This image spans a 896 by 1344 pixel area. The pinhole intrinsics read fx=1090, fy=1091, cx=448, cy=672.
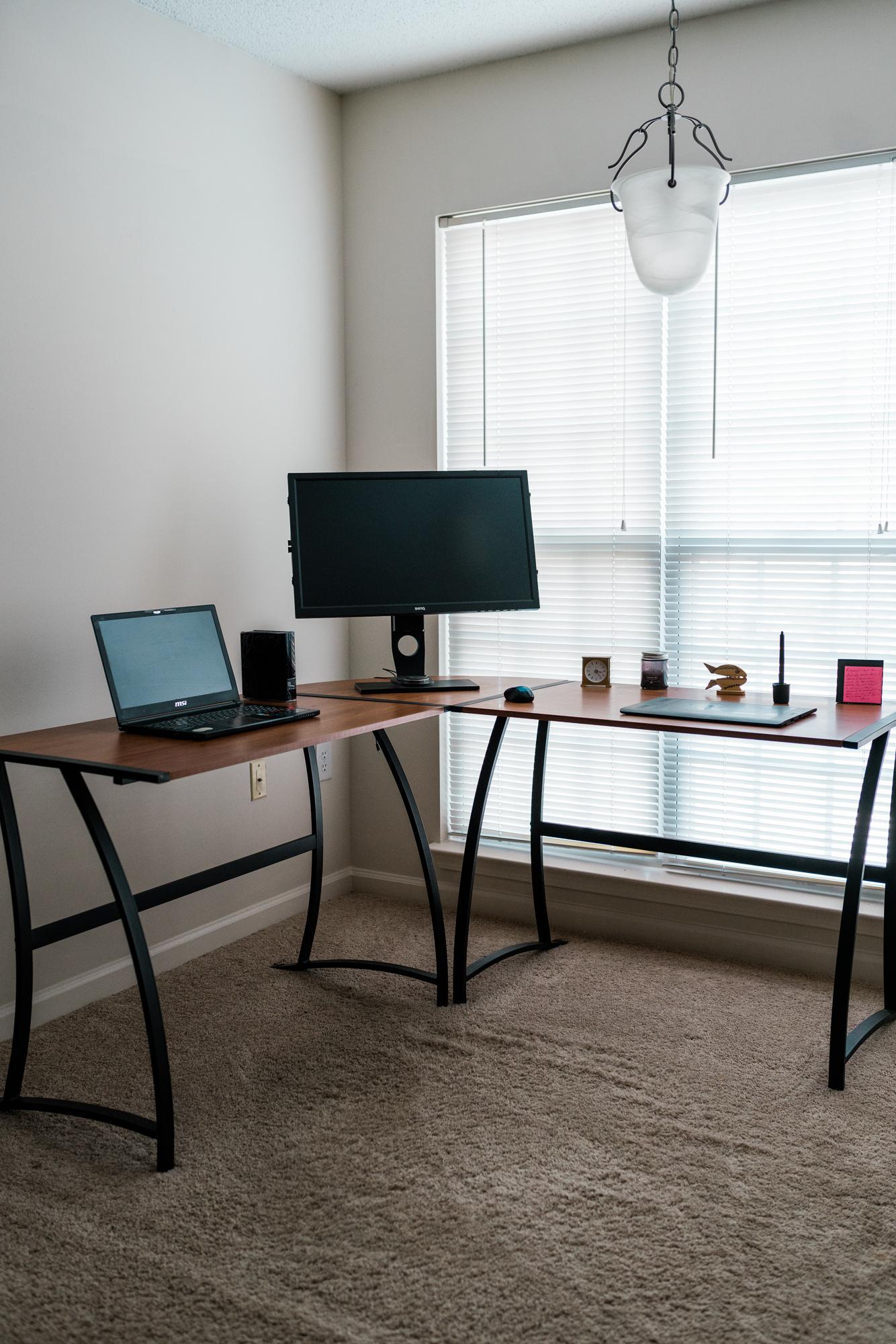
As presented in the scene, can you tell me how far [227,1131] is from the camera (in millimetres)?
2207

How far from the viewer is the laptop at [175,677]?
93.4 inches

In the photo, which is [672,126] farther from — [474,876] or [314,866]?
[314,866]

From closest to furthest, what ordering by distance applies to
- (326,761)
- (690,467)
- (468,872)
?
(468,872) < (690,467) < (326,761)

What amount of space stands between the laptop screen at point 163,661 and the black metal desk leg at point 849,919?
1482 millimetres

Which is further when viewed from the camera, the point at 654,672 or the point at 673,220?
the point at 654,672

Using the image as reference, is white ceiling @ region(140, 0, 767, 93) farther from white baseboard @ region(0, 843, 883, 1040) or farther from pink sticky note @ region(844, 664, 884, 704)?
white baseboard @ region(0, 843, 883, 1040)

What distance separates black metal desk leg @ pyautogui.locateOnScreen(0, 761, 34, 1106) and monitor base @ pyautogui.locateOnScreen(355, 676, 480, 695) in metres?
1.00

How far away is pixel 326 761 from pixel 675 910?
4.05ft

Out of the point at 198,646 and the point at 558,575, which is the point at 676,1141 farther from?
the point at 558,575

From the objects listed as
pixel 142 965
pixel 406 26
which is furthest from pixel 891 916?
pixel 406 26

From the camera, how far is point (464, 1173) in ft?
6.73

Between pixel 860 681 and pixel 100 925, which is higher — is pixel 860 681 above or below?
above

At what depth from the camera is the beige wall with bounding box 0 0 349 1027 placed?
101 inches

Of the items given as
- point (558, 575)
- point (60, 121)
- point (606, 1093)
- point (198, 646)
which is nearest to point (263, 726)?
point (198, 646)
